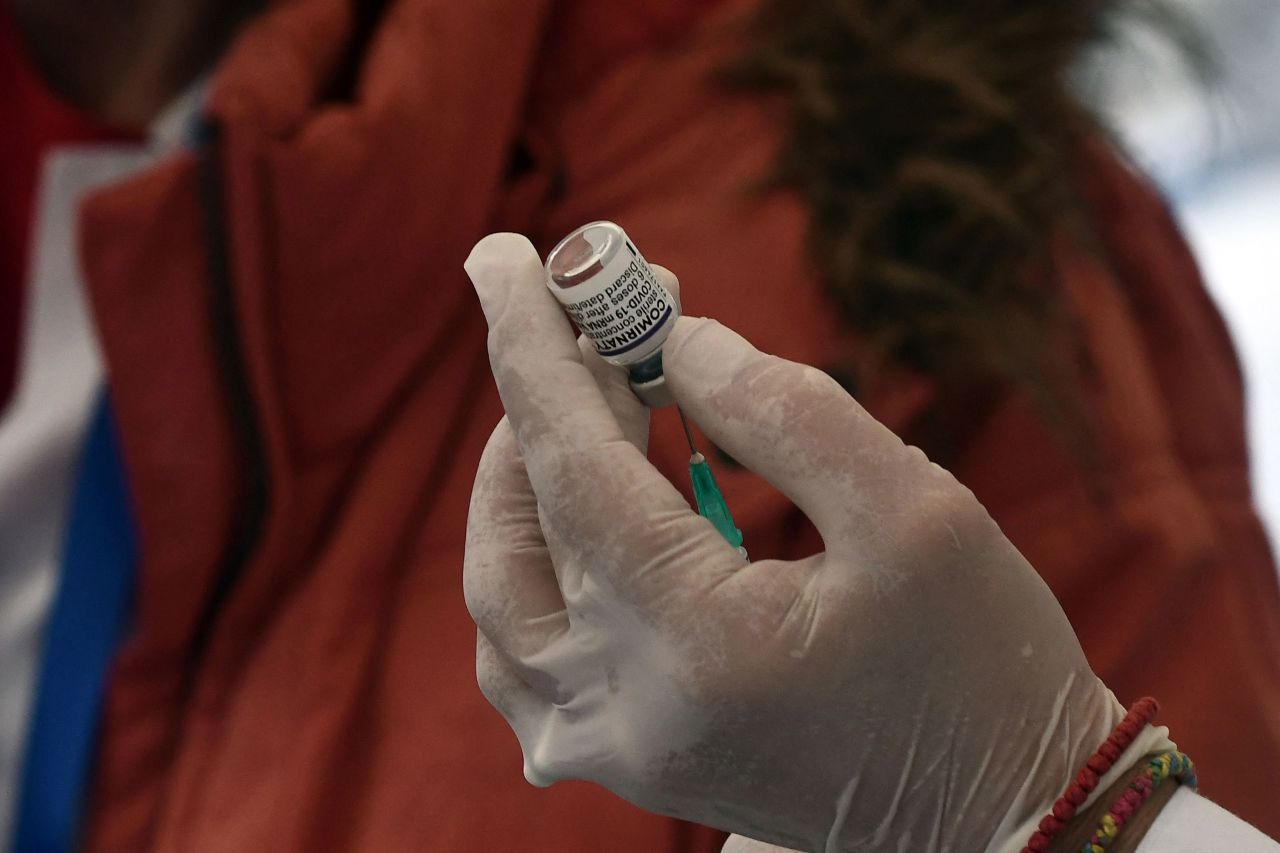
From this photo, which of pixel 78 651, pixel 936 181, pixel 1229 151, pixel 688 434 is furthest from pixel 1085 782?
pixel 1229 151

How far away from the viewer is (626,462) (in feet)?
0.87

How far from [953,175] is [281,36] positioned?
32cm

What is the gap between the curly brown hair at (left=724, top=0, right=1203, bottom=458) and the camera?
473mm

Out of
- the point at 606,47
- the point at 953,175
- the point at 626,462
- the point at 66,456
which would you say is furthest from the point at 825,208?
the point at 66,456

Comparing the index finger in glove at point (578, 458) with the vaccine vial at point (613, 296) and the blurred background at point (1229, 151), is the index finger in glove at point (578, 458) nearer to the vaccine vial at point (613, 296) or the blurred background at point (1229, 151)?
the vaccine vial at point (613, 296)

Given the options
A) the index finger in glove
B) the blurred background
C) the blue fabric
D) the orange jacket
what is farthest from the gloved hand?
the blurred background

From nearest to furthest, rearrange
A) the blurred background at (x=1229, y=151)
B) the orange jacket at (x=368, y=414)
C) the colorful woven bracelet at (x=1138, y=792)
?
the colorful woven bracelet at (x=1138, y=792), the orange jacket at (x=368, y=414), the blurred background at (x=1229, y=151)

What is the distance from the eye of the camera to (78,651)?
1.72 ft

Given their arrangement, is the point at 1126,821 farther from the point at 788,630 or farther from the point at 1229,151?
the point at 1229,151

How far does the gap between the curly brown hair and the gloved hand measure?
0.63 ft

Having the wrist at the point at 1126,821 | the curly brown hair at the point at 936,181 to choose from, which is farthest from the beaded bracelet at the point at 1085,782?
the curly brown hair at the point at 936,181

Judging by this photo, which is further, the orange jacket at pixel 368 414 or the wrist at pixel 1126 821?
the orange jacket at pixel 368 414

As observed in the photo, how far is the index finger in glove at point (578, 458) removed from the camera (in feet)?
0.86

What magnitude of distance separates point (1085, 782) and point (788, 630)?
0.29 ft
